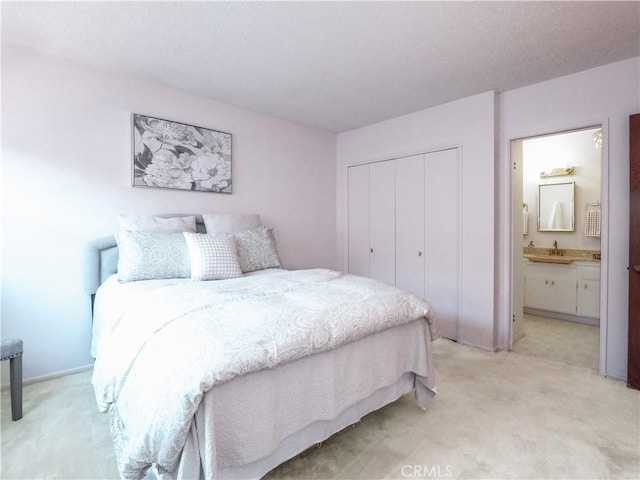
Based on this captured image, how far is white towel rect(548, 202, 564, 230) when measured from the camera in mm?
4496

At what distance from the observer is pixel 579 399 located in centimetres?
225

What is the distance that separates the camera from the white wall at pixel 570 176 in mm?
4270

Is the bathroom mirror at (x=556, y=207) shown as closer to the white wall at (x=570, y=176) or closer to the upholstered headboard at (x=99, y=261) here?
the white wall at (x=570, y=176)

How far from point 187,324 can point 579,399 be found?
8.36 feet

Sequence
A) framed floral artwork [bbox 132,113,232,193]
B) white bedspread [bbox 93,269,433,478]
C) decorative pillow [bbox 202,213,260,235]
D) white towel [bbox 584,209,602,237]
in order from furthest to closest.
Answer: white towel [bbox 584,209,602,237]
decorative pillow [bbox 202,213,260,235]
framed floral artwork [bbox 132,113,232,193]
white bedspread [bbox 93,269,433,478]

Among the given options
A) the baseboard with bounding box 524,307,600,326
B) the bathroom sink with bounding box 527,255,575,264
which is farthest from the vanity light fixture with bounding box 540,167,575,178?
the baseboard with bounding box 524,307,600,326

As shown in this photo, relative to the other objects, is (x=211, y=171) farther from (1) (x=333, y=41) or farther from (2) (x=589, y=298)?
(2) (x=589, y=298)

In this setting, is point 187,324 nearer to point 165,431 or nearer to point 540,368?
point 165,431

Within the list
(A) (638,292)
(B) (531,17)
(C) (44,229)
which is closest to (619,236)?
(A) (638,292)

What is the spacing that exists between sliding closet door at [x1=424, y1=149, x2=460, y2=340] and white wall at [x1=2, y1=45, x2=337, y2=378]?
7.77ft

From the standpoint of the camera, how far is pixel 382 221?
410cm

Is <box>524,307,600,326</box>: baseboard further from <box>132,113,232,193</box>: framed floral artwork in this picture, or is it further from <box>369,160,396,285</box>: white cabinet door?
<box>132,113,232,193</box>: framed floral artwork
